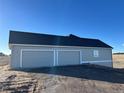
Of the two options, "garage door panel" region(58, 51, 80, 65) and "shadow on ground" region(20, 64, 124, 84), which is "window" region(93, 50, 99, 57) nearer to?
"garage door panel" region(58, 51, 80, 65)

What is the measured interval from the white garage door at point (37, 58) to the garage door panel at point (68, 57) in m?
1.22

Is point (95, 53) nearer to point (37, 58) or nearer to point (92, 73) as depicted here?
point (92, 73)

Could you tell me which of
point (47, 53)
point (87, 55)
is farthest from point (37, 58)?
point (87, 55)

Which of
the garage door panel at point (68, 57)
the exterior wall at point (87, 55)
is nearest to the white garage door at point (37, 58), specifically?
the exterior wall at point (87, 55)

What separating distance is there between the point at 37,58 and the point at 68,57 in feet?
14.0

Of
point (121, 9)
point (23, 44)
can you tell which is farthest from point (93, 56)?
point (23, 44)

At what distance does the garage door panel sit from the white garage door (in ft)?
4.00

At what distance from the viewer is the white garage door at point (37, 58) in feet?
51.6

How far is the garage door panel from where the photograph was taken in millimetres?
17875

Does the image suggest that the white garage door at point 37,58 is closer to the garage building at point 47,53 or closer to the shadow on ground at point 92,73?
the garage building at point 47,53

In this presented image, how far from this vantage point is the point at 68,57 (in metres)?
18.4

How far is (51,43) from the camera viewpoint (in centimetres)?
1786

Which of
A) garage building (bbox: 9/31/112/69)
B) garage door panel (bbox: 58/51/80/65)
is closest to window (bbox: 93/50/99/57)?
garage building (bbox: 9/31/112/69)

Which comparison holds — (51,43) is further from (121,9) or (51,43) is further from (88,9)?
(121,9)
